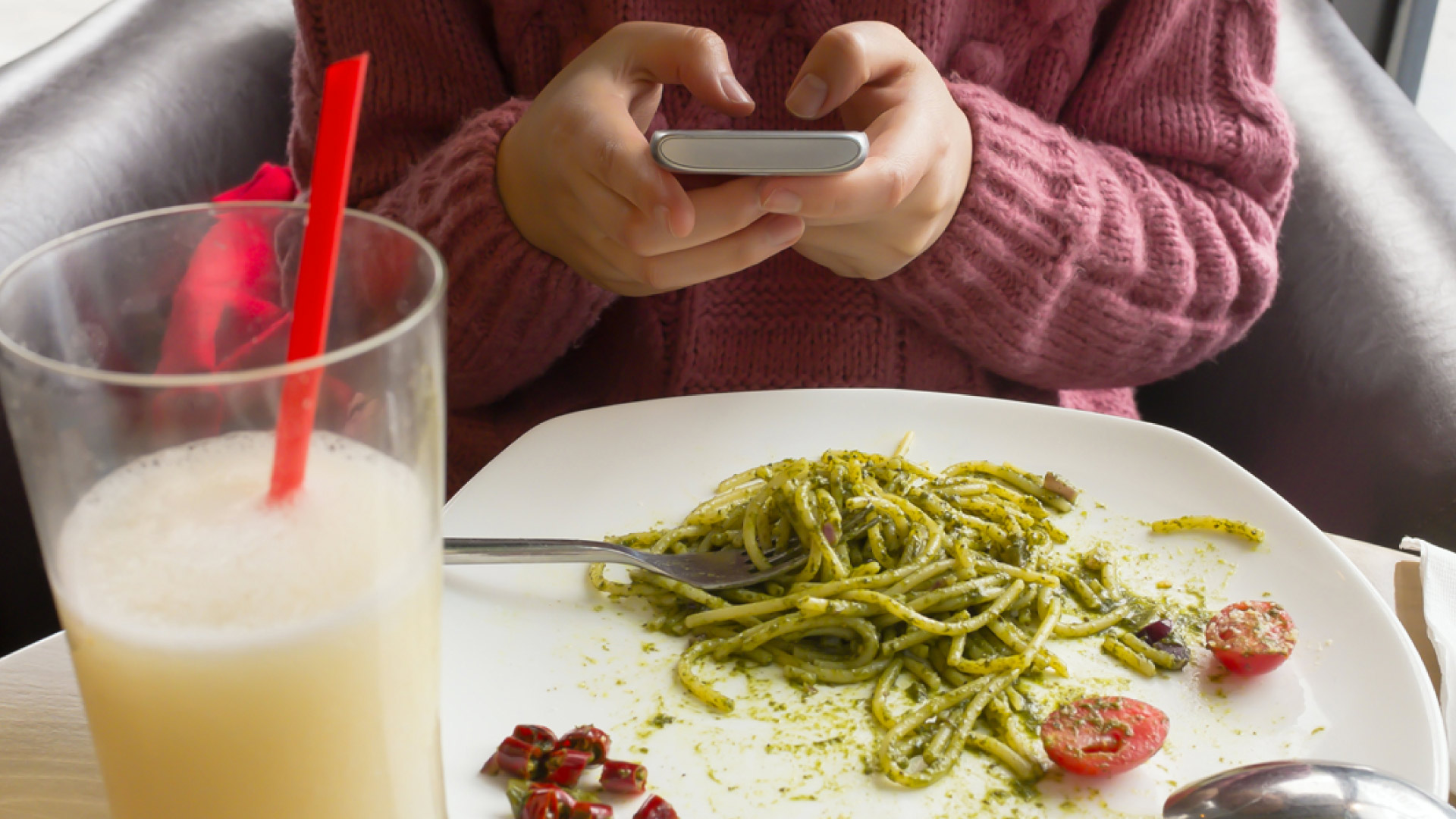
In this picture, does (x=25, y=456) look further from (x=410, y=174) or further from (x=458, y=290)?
(x=410, y=174)

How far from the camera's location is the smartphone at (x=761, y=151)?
0.76 m

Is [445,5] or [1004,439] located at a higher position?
[445,5]

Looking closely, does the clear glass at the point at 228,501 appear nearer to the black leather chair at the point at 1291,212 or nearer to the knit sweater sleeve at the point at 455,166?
the knit sweater sleeve at the point at 455,166

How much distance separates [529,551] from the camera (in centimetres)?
86

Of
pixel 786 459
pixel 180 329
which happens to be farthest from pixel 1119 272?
pixel 180 329

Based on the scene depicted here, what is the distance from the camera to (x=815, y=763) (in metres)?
0.74

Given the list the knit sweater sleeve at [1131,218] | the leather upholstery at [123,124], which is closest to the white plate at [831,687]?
the knit sweater sleeve at [1131,218]

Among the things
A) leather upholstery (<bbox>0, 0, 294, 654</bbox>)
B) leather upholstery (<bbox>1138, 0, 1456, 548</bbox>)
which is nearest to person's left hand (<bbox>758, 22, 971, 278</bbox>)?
leather upholstery (<bbox>1138, 0, 1456, 548</bbox>)

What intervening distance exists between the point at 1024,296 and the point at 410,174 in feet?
2.10

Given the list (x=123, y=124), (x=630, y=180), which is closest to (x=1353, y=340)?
(x=630, y=180)

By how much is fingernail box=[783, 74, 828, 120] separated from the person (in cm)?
8

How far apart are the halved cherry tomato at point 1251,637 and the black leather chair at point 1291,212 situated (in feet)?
1.31

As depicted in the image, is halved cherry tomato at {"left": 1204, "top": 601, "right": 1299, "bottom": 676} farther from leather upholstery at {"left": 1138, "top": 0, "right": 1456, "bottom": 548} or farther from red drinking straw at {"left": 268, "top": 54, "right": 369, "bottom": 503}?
red drinking straw at {"left": 268, "top": 54, "right": 369, "bottom": 503}

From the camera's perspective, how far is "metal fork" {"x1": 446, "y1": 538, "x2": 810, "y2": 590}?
2.82 feet
